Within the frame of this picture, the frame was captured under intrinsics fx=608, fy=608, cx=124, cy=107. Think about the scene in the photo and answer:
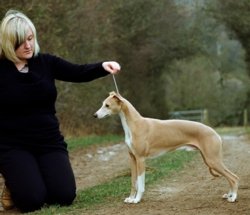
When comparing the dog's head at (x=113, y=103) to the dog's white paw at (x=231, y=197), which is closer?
the dog's white paw at (x=231, y=197)

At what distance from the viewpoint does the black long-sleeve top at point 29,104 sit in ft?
22.2

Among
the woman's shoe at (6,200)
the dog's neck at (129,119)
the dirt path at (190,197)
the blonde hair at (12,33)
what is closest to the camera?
the dirt path at (190,197)

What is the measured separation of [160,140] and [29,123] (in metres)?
1.49

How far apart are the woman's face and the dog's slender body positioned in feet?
3.41

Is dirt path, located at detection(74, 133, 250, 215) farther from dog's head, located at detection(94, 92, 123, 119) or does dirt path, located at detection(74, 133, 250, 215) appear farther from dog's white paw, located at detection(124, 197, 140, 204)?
dog's head, located at detection(94, 92, 123, 119)

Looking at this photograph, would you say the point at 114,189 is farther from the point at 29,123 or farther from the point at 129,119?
the point at 29,123

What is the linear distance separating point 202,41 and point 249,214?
2521 cm

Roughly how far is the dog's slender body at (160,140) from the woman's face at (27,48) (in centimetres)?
104

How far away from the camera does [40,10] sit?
12.7 meters

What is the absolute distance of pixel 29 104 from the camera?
6836mm

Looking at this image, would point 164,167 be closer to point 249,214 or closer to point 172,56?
point 249,214

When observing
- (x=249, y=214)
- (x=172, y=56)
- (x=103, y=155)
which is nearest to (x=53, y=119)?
(x=249, y=214)

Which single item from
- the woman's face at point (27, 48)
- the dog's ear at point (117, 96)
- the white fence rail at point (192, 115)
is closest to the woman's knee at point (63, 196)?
the dog's ear at point (117, 96)

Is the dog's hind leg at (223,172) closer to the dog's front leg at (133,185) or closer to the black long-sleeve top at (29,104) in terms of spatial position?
the dog's front leg at (133,185)
